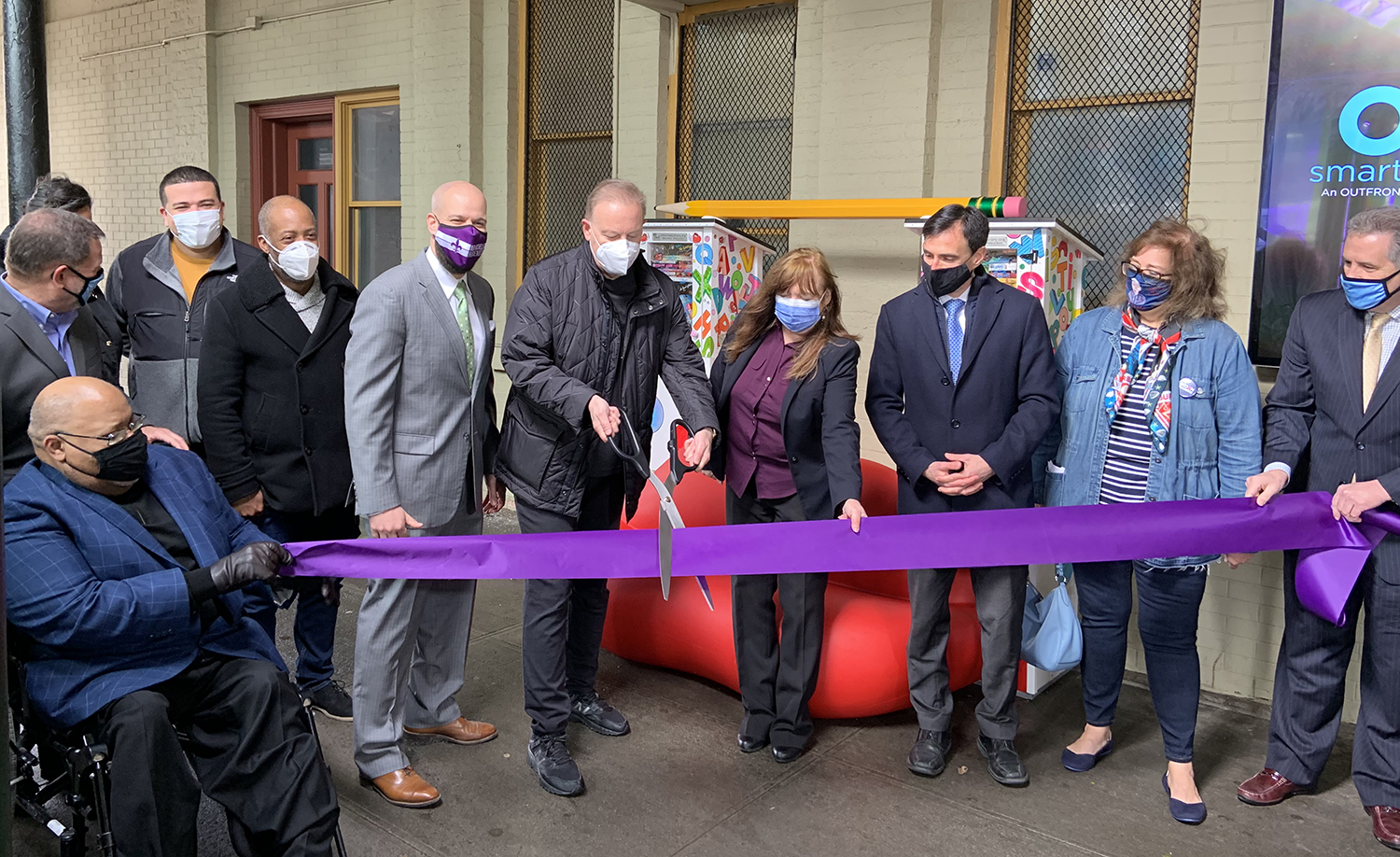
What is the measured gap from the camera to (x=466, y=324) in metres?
3.40

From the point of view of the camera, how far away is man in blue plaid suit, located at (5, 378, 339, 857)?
2.47 meters

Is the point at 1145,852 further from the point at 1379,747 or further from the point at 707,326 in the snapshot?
the point at 707,326

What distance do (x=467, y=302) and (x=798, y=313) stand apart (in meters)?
1.04

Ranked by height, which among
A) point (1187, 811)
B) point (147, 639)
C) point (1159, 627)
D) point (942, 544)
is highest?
point (942, 544)

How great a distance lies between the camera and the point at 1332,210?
3.88 meters

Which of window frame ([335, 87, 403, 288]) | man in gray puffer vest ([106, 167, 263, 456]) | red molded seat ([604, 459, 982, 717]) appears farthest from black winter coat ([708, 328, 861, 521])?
window frame ([335, 87, 403, 288])

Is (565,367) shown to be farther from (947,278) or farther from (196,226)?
(196,226)

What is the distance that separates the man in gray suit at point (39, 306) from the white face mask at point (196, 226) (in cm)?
43

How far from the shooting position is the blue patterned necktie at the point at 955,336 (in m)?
3.47

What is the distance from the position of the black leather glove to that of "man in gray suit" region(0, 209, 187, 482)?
0.71 meters

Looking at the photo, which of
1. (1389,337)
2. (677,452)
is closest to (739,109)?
(677,452)

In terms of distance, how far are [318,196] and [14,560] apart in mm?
6186

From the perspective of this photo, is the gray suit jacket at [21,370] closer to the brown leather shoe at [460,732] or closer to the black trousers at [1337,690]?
the brown leather shoe at [460,732]

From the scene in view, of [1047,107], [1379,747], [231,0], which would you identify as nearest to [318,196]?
[231,0]
